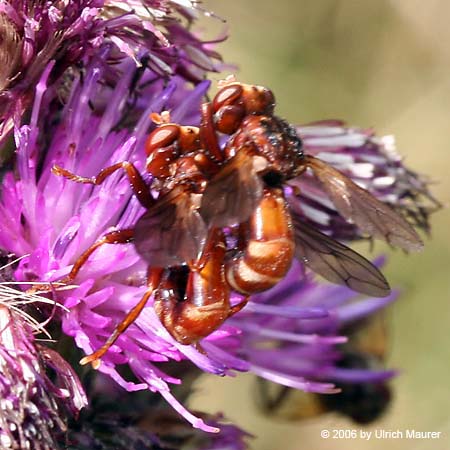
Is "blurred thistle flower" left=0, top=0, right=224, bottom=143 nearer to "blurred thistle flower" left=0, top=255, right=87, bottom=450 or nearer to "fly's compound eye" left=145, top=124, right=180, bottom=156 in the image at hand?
"fly's compound eye" left=145, top=124, right=180, bottom=156

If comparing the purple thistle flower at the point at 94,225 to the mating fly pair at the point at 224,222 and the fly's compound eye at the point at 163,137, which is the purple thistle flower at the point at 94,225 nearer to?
the mating fly pair at the point at 224,222

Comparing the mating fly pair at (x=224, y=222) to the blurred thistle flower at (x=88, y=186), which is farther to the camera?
the blurred thistle flower at (x=88, y=186)

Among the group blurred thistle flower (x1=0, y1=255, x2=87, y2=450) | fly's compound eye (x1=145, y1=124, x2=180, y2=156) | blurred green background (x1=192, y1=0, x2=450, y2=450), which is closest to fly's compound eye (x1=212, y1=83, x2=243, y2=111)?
fly's compound eye (x1=145, y1=124, x2=180, y2=156)

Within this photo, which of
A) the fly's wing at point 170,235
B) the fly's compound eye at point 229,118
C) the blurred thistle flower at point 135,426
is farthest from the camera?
the blurred thistle flower at point 135,426

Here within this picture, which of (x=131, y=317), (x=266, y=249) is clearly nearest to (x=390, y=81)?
(x=131, y=317)

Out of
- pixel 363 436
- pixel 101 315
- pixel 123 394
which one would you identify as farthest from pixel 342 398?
pixel 101 315

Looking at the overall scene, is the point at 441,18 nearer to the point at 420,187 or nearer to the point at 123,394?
the point at 420,187

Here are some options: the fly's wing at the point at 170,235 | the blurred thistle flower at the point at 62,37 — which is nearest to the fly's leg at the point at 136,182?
the fly's wing at the point at 170,235
